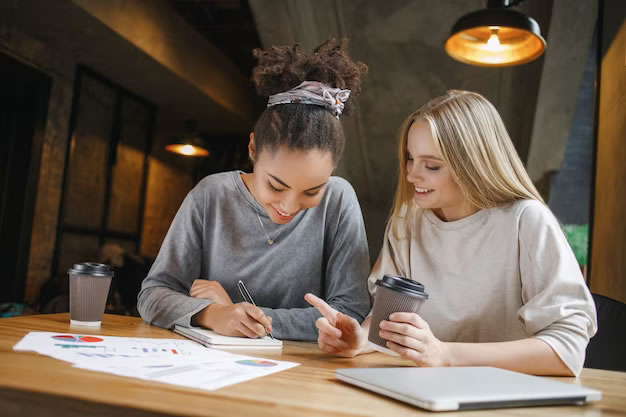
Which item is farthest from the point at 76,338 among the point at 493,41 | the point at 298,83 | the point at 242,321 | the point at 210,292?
the point at 493,41

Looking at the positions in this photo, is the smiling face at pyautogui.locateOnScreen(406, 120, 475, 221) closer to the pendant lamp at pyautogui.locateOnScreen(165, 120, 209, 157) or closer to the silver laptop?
the silver laptop

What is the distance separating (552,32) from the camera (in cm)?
390

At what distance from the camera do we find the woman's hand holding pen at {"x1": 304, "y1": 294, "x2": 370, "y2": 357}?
4.10 ft

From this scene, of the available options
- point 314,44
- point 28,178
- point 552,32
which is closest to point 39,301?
point 28,178

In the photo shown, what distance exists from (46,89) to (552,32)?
15.1ft

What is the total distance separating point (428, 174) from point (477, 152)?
142 millimetres

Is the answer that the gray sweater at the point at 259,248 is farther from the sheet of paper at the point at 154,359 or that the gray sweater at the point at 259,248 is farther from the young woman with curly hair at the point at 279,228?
the sheet of paper at the point at 154,359

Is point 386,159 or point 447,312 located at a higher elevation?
point 386,159

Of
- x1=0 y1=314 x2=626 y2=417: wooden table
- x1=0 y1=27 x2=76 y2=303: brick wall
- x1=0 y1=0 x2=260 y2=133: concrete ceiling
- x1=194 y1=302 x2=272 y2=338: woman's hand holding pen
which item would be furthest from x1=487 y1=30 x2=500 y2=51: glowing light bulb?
x1=0 y1=27 x2=76 y2=303: brick wall

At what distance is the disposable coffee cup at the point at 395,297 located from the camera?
111 centimetres

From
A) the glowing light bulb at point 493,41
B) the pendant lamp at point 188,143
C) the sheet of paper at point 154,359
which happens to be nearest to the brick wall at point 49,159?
the pendant lamp at point 188,143

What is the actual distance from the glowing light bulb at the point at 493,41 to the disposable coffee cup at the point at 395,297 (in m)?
2.39

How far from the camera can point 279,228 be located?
176 centimetres

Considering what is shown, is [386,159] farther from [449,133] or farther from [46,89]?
[449,133]
